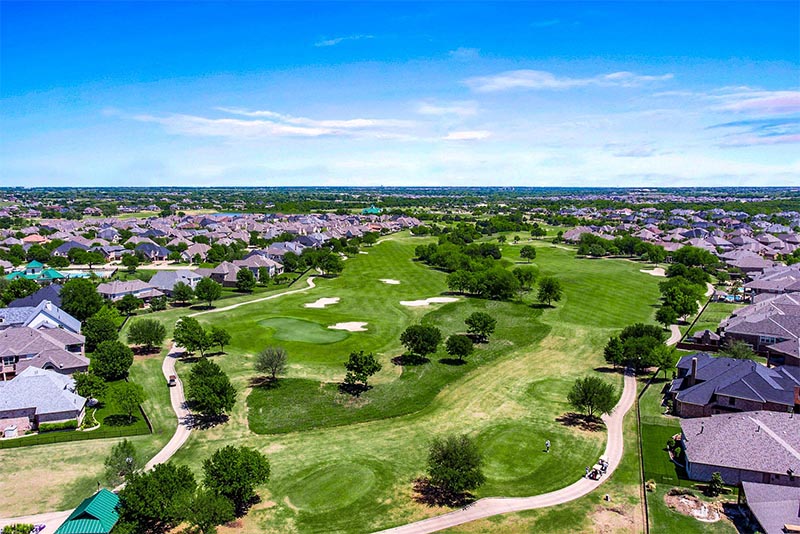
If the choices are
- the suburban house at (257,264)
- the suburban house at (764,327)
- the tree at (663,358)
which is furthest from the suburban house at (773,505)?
the suburban house at (257,264)

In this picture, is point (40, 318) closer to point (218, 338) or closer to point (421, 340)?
point (218, 338)

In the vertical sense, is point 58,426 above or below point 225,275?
below

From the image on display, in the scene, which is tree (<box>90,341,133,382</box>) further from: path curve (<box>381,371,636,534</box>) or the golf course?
path curve (<box>381,371,636,534</box>)

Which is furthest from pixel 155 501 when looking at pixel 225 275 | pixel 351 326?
pixel 225 275

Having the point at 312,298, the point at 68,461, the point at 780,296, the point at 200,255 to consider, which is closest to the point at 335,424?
the point at 68,461

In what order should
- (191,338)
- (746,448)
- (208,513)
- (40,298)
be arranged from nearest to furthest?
(208,513) → (746,448) → (191,338) → (40,298)

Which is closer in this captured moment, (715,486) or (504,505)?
(504,505)

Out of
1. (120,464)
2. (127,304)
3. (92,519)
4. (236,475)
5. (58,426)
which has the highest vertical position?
(236,475)
